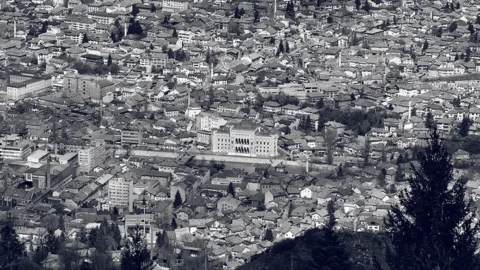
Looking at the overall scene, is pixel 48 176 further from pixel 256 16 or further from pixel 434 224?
pixel 434 224

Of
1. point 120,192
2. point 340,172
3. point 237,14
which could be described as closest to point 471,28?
point 237,14

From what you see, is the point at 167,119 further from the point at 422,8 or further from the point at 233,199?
the point at 422,8

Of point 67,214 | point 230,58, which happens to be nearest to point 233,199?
point 67,214

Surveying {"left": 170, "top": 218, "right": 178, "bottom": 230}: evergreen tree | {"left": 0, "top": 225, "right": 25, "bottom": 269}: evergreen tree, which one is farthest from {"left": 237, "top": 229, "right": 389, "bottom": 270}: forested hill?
{"left": 170, "top": 218, "right": 178, "bottom": 230}: evergreen tree

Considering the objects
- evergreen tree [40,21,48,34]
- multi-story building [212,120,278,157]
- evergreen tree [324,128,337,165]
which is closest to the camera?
evergreen tree [324,128,337,165]

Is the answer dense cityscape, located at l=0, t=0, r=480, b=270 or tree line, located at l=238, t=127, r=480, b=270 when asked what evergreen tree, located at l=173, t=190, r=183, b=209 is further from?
tree line, located at l=238, t=127, r=480, b=270
